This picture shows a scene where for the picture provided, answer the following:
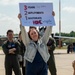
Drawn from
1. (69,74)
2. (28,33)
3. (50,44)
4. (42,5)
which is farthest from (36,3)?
(69,74)

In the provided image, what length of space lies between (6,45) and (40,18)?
235cm

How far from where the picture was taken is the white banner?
682 centimetres

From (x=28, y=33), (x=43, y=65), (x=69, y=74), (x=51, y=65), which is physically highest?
(x=28, y=33)

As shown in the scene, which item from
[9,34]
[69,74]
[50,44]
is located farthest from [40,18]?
[69,74]

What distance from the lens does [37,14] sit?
22.9 ft

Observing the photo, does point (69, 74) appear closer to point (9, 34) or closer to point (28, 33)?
point (9, 34)

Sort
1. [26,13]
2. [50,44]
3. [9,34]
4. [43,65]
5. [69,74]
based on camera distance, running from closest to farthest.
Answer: [43,65] → [26,13] → [9,34] → [50,44] → [69,74]

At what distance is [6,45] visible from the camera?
9070 millimetres

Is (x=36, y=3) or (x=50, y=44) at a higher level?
(x=36, y=3)

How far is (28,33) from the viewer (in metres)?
6.57

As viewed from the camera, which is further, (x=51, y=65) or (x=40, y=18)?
(x=51, y=65)

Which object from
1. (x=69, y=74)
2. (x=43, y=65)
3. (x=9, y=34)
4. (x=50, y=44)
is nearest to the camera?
(x=43, y=65)

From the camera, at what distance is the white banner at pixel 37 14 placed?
682cm

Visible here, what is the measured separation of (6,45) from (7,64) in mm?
522
